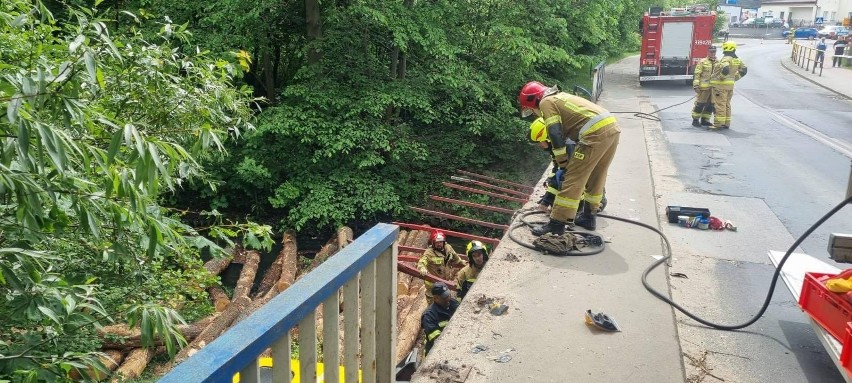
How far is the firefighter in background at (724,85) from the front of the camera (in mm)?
13180

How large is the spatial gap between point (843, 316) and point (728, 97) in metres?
10.6

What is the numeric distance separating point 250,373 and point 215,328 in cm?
674

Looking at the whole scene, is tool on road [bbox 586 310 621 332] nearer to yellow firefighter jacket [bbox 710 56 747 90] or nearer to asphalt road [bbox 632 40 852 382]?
asphalt road [bbox 632 40 852 382]

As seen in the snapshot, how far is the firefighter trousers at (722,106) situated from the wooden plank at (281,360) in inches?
524

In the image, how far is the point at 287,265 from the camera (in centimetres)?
1058

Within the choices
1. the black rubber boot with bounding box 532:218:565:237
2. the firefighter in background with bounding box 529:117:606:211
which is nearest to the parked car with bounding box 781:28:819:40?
the firefighter in background with bounding box 529:117:606:211

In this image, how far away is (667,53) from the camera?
20703 millimetres

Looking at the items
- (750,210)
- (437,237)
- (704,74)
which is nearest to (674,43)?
(704,74)

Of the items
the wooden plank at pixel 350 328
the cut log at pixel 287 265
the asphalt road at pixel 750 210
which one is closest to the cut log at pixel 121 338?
the cut log at pixel 287 265

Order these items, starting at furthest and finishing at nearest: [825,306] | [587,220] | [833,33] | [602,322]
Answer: [833,33], [587,220], [602,322], [825,306]

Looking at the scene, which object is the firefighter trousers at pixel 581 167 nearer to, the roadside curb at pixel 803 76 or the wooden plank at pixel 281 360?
the wooden plank at pixel 281 360

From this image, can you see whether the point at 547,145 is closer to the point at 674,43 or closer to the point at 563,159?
the point at 563,159

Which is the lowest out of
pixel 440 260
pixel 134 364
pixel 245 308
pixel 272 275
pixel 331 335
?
pixel 272 275

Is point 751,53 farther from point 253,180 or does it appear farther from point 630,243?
point 630,243
